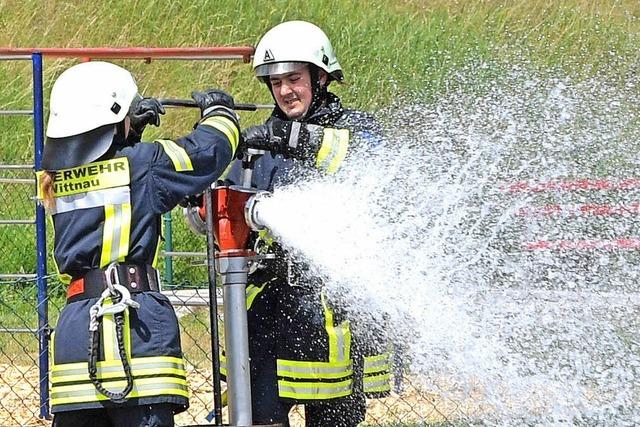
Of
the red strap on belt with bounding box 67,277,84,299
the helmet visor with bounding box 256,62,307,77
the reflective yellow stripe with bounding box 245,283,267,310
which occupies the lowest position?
the reflective yellow stripe with bounding box 245,283,267,310

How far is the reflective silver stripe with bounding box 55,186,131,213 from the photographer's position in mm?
3895

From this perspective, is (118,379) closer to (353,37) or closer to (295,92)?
(295,92)

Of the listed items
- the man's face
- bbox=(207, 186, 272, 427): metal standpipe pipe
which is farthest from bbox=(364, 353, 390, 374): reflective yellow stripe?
the man's face

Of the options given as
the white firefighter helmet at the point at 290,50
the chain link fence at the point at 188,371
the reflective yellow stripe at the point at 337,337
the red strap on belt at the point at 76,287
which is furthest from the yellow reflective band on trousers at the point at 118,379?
the chain link fence at the point at 188,371

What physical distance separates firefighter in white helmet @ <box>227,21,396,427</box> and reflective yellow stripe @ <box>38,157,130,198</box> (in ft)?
1.76

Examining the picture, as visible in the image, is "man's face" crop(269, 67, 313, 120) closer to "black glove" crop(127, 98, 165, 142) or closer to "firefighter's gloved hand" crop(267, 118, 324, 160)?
"firefighter's gloved hand" crop(267, 118, 324, 160)

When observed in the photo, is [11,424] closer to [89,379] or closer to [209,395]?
[209,395]

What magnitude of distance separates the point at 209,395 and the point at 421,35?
711 centimetres

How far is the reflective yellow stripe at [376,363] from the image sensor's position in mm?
4582

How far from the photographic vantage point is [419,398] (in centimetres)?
670

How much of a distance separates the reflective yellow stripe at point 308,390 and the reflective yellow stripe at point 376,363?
0.54 feet

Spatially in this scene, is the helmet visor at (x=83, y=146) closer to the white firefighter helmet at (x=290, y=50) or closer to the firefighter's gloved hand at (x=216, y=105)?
the firefighter's gloved hand at (x=216, y=105)

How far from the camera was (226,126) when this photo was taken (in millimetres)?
4062

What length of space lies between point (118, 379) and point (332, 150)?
1.16 metres
